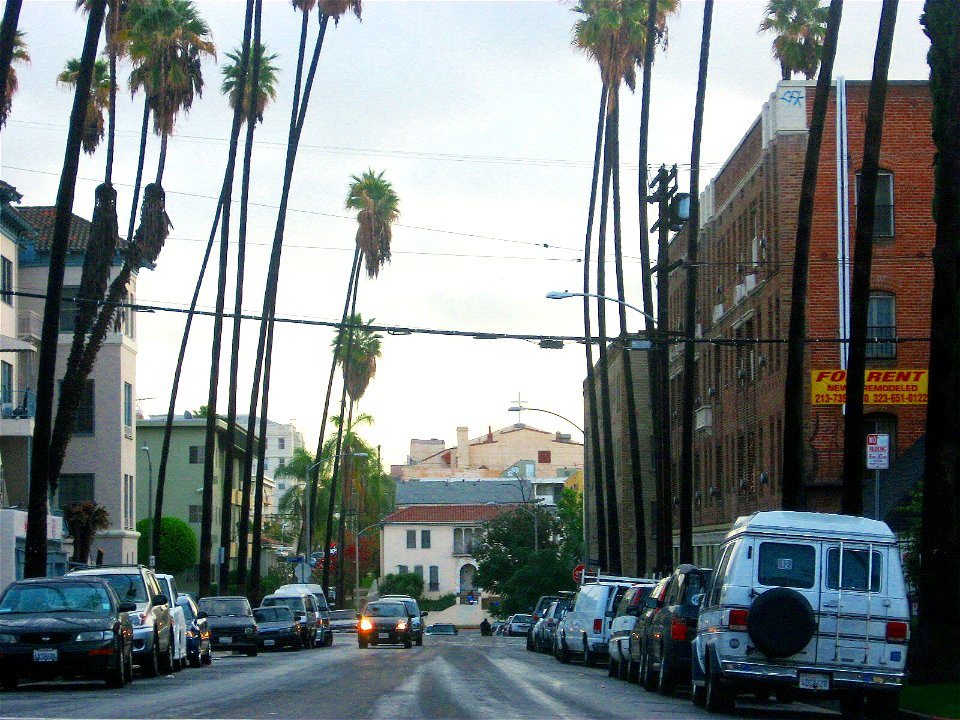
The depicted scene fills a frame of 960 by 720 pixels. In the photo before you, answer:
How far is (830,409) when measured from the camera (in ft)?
144

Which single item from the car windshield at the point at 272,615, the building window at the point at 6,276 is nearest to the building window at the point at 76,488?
the building window at the point at 6,276

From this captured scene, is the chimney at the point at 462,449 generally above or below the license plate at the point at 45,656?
above

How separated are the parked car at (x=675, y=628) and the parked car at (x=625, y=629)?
131 inches

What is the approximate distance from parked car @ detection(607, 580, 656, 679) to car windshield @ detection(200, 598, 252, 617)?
1664cm

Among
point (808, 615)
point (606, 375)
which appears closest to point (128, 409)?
point (606, 375)

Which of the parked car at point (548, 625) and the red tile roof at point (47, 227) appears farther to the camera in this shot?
the red tile roof at point (47, 227)

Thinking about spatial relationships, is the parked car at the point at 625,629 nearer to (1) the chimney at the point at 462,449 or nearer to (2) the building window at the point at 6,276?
(2) the building window at the point at 6,276

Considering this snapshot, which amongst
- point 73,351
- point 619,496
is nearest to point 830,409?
point 73,351

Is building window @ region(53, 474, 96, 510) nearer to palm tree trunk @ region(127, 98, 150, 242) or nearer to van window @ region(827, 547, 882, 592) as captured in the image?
palm tree trunk @ region(127, 98, 150, 242)

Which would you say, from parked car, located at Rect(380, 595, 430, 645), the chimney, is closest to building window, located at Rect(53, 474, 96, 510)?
parked car, located at Rect(380, 595, 430, 645)

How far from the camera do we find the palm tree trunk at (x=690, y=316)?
36634 mm

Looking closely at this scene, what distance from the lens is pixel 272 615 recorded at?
50.8 meters

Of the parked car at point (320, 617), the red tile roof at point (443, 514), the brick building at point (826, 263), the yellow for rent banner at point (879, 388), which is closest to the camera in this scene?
the yellow for rent banner at point (879, 388)

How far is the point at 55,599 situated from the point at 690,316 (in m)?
19.4
